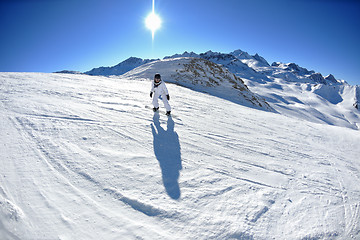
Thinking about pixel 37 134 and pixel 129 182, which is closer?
pixel 129 182

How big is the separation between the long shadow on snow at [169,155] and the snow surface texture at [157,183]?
0.02m

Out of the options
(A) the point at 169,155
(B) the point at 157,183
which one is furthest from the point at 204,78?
(B) the point at 157,183

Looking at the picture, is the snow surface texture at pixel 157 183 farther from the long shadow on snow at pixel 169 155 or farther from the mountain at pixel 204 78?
the mountain at pixel 204 78

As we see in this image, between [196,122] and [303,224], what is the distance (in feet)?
13.6

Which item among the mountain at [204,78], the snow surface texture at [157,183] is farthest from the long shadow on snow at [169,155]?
the mountain at [204,78]

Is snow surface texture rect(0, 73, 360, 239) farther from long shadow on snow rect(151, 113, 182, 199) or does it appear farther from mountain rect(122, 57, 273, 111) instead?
mountain rect(122, 57, 273, 111)

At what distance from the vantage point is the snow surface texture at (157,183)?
1971 millimetres

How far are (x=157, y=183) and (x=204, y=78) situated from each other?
66.5 ft

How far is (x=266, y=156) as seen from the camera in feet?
13.4

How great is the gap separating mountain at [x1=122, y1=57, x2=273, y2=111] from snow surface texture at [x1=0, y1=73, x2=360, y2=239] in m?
13.8

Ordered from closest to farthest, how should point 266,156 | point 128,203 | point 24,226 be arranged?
point 24,226 < point 128,203 < point 266,156

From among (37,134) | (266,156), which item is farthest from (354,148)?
(37,134)

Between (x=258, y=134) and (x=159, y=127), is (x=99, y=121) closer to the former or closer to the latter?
(x=159, y=127)

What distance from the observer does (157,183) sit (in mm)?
2631
